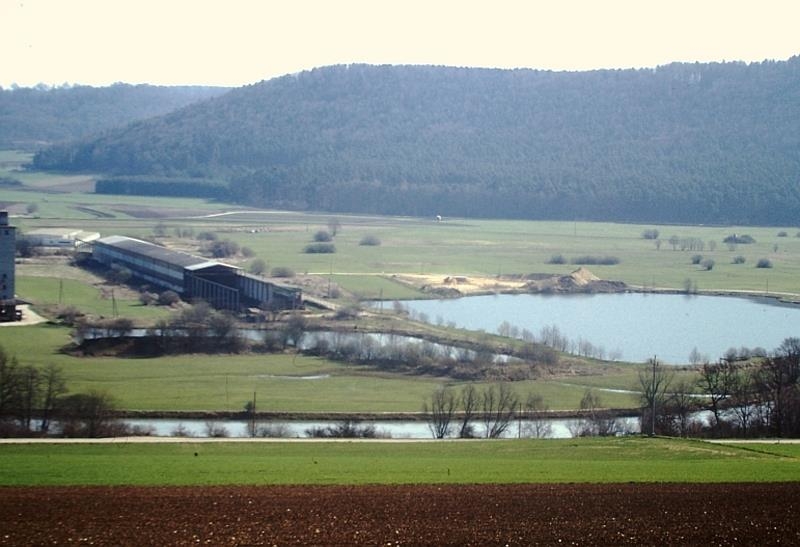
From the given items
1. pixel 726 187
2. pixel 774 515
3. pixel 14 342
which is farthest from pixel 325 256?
pixel 774 515

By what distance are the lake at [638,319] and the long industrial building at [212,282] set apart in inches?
214

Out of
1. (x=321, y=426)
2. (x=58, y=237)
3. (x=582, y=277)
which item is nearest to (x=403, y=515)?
(x=321, y=426)

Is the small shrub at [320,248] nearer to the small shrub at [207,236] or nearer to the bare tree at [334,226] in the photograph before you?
the small shrub at [207,236]

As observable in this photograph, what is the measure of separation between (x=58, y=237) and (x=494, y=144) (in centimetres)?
7004

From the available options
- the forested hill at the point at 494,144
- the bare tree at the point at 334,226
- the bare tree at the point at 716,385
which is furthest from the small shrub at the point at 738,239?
the bare tree at the point at 716,385

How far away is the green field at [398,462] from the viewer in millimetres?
17078

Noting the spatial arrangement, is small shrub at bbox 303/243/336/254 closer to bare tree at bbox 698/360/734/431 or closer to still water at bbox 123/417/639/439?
bare tree at bbox 698/360/734/431

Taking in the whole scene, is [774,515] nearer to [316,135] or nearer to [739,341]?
[739,341]

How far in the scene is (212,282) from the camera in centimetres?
5269

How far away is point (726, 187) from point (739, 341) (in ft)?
233

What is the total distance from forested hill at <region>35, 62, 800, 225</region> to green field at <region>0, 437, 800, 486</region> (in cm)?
9110

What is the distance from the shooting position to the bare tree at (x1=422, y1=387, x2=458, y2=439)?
27375 mm

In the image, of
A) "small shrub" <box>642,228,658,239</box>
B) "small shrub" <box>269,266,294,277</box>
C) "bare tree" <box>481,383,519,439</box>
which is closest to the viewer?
"bare tree" <box>481,383,519,439</box>

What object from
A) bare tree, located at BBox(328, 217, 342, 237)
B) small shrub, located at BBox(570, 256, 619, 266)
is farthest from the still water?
bare tree, located at BBox(328, 217, 342, 237)
